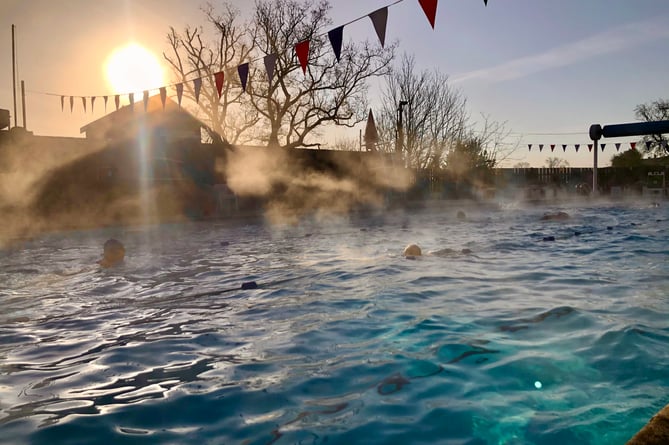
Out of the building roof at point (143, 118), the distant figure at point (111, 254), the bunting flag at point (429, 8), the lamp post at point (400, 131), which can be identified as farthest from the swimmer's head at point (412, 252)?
the lamp post at point (400, 131)

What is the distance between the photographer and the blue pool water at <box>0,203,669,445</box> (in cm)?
230

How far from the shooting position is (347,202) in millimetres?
20375

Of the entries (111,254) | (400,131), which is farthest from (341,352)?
(400,131)

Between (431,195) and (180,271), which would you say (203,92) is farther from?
(180,271)

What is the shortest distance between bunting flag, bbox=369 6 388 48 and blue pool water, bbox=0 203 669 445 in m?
3.37

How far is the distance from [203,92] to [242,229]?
13.8 meters

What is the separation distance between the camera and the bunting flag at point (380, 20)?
6.99m

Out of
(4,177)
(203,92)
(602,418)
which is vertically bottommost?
(602,418)

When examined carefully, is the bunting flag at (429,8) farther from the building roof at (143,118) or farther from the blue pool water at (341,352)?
the building roof at (143,118)

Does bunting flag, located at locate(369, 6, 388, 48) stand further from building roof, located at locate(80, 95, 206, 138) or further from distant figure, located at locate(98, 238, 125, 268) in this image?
building roof, located at locate(80, 95, 206, 138)

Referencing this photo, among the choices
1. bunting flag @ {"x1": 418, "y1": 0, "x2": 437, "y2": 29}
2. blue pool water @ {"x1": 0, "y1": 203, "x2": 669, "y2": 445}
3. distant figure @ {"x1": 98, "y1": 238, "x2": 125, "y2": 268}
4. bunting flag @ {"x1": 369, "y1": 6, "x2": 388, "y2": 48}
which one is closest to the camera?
blue pool water @ {"x1": 0, "y1": 203, "x2": 669, "y2": 445}

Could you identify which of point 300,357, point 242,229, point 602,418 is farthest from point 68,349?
point 242,229

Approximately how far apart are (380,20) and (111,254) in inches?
215

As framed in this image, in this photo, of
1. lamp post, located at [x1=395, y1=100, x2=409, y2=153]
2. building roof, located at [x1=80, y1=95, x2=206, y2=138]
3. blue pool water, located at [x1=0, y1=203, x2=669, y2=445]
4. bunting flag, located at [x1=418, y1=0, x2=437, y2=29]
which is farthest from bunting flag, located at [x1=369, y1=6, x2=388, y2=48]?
lamp post, located at [x1=395, y1=100, x2=409, y2=153]
